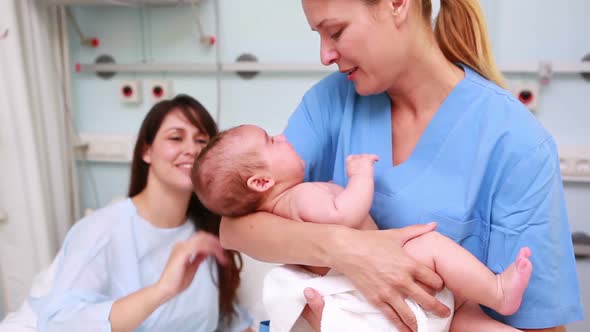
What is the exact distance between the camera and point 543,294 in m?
0.95

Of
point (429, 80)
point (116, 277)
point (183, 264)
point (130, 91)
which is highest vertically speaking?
point (429, 80)

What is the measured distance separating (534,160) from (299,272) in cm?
52

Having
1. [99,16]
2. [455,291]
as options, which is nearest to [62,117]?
[99,16]

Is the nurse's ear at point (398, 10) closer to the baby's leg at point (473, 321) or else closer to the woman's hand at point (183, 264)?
the baby's leg at point (473, 321)

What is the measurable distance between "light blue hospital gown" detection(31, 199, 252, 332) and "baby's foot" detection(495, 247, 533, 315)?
1.20m

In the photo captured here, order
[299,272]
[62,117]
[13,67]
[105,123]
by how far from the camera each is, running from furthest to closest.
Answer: [105,123]
[62,117]
[13,67]
[299,272]

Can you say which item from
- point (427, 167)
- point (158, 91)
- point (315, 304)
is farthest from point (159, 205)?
point (427, 167)

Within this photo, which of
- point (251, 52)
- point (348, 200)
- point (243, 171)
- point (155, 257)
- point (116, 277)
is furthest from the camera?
point (251, 52)

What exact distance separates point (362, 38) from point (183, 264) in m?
0.97

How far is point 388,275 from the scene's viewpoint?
910mm

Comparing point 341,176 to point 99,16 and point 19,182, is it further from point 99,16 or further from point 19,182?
point 99,16

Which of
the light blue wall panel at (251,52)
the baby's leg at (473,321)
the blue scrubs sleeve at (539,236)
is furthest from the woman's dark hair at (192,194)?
the blue scrubs sleeve at (539,236)

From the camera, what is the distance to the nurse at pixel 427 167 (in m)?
0.93

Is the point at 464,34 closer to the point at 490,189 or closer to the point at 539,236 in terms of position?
the point at 490,189
